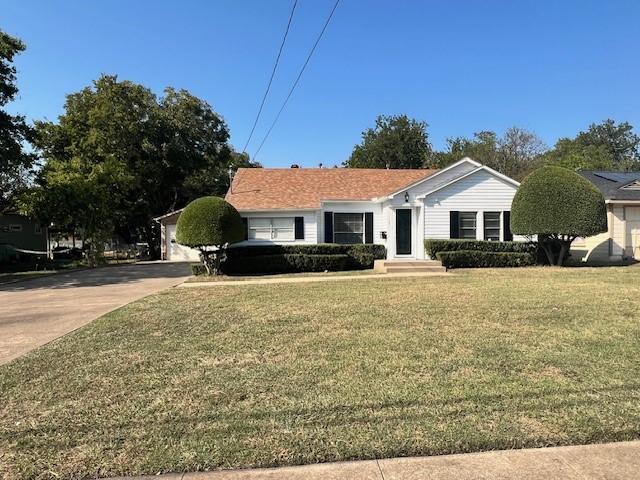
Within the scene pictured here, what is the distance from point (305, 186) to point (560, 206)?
1110 cm

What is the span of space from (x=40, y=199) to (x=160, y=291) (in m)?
14.3

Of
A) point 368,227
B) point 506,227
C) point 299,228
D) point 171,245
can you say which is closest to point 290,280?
point 299,228

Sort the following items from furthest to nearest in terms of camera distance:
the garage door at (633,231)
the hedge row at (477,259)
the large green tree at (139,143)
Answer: the large green tree at (139,143)
the garage door at (633,231)
the hedge row at (477,259)

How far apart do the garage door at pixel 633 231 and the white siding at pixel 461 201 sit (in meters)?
5.00

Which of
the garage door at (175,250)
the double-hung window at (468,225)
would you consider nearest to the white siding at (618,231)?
the double-hung window at (468,225)

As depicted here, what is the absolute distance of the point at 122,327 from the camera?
7.75 metres

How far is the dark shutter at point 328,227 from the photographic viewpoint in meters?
20.2

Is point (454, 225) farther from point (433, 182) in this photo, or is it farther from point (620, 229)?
point (620, 229)

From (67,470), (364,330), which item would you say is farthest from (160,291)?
(67,470)

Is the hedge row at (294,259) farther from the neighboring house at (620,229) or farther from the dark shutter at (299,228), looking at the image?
the neighboring house at (620,229)

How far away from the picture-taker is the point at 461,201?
62.8ft

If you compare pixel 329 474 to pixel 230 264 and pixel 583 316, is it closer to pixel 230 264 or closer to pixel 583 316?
pixel 583 316

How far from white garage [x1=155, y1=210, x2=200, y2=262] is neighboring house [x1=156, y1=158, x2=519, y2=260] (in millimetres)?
9506

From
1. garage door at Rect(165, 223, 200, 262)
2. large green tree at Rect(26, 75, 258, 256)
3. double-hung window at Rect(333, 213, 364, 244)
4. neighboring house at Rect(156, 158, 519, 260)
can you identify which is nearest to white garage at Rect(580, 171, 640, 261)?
neighboring house at Rect(156, 158, 519, 260)
